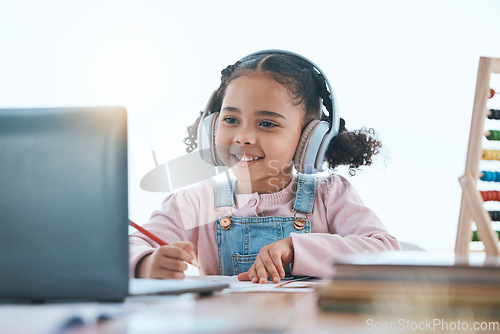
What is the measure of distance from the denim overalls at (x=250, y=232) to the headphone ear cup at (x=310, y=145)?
72mm

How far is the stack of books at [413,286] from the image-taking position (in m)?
0.45

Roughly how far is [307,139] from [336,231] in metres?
0.28

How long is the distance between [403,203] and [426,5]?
3.41 feet

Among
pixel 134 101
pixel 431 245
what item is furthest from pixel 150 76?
pixel 431 245

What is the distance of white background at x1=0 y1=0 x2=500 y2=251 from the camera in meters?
2.41

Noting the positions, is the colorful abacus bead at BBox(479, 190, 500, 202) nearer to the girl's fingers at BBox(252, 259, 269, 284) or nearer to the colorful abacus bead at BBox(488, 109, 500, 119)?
the colorful abacus bead at BBox(488, 109, 500, 119)

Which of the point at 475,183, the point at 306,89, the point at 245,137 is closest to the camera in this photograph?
the point at 475,183

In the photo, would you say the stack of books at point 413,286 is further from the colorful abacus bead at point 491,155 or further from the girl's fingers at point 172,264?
the colorful abacus bead at point 491,155

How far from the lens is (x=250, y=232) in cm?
141

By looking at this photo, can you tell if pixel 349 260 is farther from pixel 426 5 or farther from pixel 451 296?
pixel 426 5

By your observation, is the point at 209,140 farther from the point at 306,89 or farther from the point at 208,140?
the point at 306,89

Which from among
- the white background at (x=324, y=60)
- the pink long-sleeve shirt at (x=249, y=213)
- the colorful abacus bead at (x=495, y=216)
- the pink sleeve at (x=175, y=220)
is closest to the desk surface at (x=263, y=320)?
the pink long-sleeve shirt at (x=249, y=213)

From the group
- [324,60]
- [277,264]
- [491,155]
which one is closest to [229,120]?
[277,264]

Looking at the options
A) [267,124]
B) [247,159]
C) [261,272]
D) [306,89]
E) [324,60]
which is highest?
[324,60]
